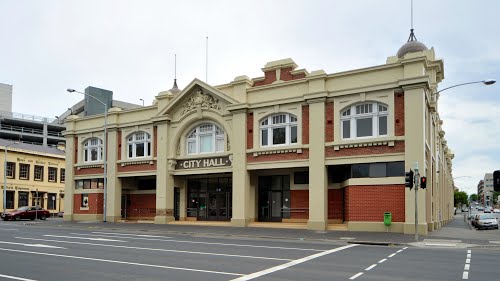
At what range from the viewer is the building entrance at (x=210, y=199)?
37906mm

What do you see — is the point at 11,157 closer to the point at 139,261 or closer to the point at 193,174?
the point at 193,174

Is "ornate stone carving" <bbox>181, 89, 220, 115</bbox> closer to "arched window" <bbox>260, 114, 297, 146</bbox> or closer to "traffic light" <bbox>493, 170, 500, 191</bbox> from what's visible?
"arched window" <bbox>260, 114, 297, 146</bbox>

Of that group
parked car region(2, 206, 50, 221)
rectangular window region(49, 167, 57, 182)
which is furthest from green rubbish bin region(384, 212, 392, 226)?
rectangular window region(49, 167, 57, 182)

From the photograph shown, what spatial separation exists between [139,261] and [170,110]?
24.7m

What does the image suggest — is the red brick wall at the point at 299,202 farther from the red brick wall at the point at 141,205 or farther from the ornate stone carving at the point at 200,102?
the red brick wall at the point at 141,205

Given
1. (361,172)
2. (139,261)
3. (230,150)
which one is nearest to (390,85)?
(361,172)

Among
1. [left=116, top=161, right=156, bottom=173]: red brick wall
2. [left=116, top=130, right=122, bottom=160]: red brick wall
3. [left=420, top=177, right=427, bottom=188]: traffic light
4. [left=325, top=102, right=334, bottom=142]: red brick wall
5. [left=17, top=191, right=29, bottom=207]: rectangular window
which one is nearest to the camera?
[left=420, top=177, right=427, bottom=188]: traffic light

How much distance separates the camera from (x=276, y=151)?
3259 cm

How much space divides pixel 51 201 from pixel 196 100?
38.8 m

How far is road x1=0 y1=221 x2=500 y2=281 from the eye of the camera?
39.3ft

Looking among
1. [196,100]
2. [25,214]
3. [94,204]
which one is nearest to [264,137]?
[196,100]

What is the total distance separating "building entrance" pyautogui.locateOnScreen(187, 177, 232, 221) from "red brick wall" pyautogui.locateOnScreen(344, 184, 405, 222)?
1143 cm

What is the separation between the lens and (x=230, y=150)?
34.8m

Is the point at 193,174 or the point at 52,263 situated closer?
the point at 52,263
